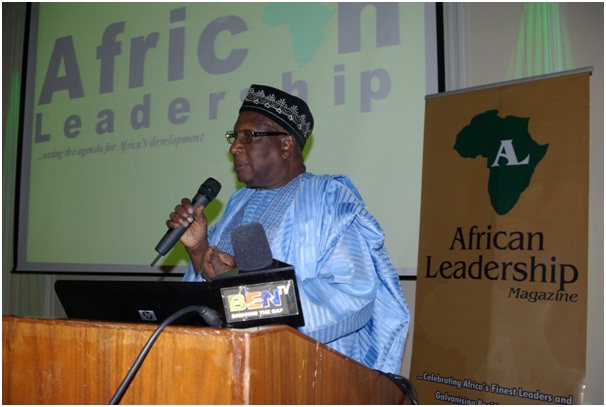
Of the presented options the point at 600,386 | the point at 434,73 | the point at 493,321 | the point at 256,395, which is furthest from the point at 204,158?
the point at 256,395

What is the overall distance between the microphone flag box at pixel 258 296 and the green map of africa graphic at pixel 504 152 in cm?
176

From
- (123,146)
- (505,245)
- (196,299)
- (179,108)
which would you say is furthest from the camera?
(123,146)

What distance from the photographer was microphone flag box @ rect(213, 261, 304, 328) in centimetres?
84

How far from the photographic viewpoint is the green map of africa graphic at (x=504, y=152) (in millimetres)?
2357

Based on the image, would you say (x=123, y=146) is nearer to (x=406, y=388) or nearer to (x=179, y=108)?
(x=179, y=108)

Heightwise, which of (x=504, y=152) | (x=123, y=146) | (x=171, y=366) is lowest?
(x=171, y=366)

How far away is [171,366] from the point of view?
2.67 feet

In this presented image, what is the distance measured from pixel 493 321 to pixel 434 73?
47.1 inches

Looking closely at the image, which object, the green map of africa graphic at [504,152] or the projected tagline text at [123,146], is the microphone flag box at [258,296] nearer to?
the green map of africa graphic at [504,152]

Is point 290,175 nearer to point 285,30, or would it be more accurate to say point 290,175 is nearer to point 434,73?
point 434,73

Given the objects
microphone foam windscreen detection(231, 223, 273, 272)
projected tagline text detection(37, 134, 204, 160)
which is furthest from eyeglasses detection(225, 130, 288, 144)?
projected tagline text detection(37, 134, 204, 160)

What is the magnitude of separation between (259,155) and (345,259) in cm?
53

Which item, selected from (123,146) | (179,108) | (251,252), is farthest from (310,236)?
(123,146)

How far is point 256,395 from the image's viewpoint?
766mm
